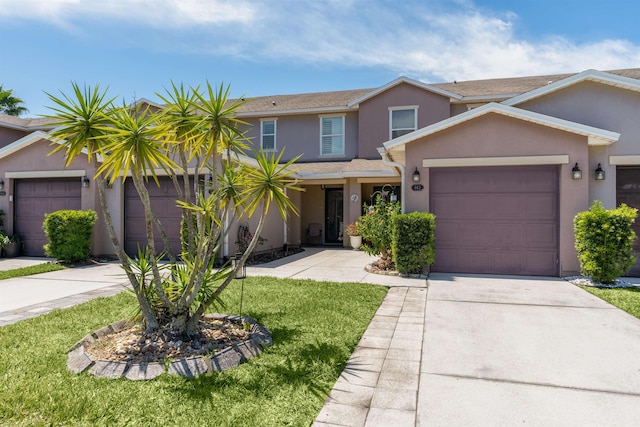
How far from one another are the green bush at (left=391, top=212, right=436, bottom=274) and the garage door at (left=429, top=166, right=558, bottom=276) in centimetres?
82

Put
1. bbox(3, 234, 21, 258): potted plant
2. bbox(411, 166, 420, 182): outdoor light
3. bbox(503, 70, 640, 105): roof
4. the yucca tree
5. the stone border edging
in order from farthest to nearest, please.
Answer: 1. bbox(3, 234, 21, 258): potted plant
2. bbox(411, 166, 420, 182): outdoor light
3. bbox(503, 70, 640, 105): roof
4. the yucca tree
5. the stone border edging

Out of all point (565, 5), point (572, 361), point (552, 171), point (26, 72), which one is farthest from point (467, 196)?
point (26, 72)

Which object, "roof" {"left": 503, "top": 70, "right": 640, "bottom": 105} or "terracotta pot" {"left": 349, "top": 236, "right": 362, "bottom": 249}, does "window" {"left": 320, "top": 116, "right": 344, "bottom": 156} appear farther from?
"roof" {"left": 503, "top": 70, "right": 640, "bottom": 105}

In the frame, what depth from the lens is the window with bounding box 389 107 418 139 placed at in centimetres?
1458

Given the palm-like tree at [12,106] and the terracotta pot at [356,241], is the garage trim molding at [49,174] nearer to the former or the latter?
the terracotta pot at [356,241]

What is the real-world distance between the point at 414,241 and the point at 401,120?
753cm

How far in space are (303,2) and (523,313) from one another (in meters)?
8.04

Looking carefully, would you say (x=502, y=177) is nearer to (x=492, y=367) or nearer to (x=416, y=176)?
(x=416, y=176)

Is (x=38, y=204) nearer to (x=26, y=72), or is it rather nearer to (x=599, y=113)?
(x=26, y=72)

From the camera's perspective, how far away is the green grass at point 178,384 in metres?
2.93

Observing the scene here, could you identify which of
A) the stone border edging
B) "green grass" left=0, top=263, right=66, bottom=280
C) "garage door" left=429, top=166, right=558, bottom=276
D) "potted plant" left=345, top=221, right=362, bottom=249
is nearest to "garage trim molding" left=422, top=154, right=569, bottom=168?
"garage door" left=429, top=166, right=558, bottom=276

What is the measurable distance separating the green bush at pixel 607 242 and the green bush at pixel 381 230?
414cm

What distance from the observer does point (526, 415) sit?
2986mm

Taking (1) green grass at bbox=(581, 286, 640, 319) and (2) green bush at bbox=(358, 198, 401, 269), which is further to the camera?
(2) green bush at bbox=(358, 198, 401, 269)
